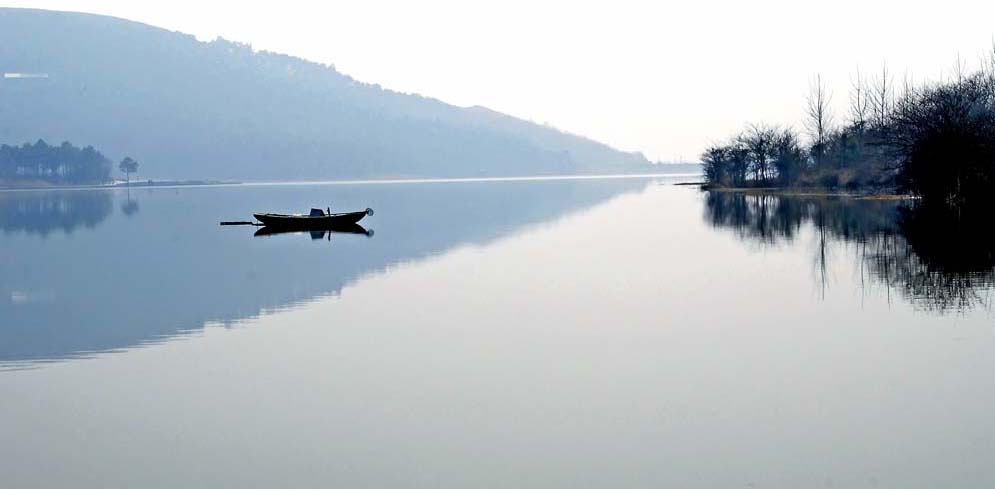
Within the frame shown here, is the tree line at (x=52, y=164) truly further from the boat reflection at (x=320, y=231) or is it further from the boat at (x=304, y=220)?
the boat at (x=304, y=220)

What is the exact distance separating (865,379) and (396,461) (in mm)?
6050

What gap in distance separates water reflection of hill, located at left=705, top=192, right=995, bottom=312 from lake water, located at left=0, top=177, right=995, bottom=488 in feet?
0.64

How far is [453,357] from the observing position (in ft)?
49.3

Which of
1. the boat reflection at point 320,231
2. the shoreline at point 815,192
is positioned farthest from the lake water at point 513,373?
the shoreline at point 815,192

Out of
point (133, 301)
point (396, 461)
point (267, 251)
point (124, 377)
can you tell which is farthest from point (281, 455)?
point (267, 251)

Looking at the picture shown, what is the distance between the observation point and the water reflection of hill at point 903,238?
68.3ft

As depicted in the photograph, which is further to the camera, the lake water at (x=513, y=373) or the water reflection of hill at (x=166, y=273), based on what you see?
the water reflection of hill at (x=166, y=273)

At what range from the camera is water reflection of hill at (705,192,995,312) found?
20.8 m

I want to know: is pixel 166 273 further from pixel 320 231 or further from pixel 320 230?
Answer: pixel 320 230

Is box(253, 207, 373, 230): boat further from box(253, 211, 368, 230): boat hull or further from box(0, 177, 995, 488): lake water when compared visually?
box(0, 177, 995, 488): lake water

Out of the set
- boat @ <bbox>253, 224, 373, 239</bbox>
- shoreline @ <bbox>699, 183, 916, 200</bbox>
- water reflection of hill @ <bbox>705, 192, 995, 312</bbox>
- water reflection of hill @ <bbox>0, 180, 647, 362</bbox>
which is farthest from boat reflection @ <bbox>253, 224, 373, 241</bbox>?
shoreline @ <bbox>699, 183, 916, 200</bbox>

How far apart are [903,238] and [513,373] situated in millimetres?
23230

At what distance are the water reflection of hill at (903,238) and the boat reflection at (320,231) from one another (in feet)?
51.2

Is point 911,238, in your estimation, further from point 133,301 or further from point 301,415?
point 301,415
